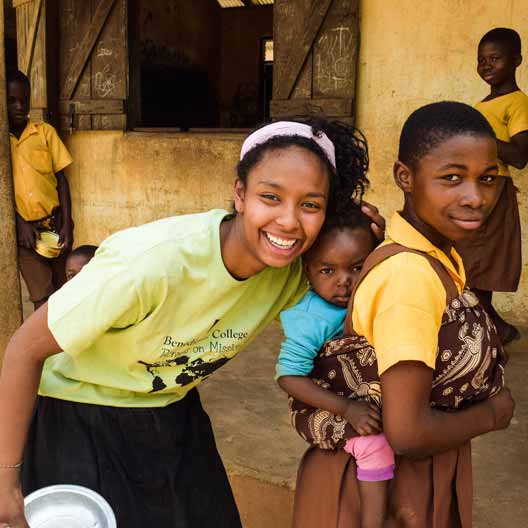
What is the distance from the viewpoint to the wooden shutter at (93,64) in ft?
18.5

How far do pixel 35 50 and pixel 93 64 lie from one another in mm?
548

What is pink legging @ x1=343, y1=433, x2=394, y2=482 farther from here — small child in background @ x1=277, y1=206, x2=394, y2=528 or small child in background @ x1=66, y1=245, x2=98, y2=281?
small child in background @ x1=66, y1=245, x2=98, y2=281

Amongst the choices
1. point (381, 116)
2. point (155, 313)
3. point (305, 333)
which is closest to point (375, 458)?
point (305, 333)

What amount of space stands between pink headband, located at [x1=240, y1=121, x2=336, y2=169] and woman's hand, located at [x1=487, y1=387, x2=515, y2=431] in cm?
61

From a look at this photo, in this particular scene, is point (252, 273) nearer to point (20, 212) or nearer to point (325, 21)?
point (20, 212)

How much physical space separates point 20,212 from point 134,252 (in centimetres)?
285

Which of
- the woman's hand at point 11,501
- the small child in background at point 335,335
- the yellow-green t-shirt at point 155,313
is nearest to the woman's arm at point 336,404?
the small child in background at point 335,335

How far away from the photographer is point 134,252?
1.41m

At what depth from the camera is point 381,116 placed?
181 inches

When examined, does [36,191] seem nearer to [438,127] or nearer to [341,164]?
[341,164]

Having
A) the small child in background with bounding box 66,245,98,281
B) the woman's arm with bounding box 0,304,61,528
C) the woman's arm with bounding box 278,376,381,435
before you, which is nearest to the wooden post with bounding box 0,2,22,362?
the small child in background with bounding box 66,245,98,281

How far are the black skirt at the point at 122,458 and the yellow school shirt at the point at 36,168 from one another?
8.45 feet

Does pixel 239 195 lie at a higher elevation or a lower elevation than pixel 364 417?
higher

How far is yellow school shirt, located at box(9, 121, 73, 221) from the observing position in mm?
3988
